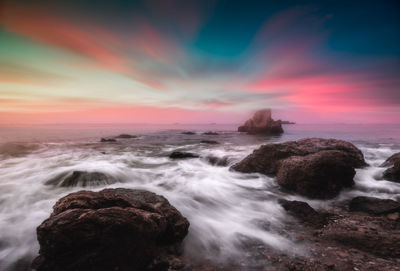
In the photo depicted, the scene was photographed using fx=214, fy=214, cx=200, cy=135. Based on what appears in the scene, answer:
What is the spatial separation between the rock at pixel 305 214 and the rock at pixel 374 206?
1.32 meters

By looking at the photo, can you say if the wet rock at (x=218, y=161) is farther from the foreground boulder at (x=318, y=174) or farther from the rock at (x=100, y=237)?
Answer: the rock at (x=100, y=237)

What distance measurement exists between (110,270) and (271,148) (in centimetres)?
880

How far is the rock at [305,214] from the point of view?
17.8 ft

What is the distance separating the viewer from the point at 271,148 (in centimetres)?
1050

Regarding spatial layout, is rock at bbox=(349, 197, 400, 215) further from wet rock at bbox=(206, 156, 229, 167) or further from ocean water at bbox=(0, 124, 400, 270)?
wet rock at bbox=(206, 156, 229, 167)

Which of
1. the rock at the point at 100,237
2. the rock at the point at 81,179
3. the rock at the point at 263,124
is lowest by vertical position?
the rock at the point at 81,179

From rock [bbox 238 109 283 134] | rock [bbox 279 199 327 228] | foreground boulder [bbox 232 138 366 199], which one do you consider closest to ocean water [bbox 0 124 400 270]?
rock [bbox 279 199 327 228]

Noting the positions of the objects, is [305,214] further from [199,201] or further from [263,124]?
[263,124]

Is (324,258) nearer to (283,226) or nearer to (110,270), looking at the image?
(283,226)

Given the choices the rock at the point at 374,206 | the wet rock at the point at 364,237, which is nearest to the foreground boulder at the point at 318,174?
the rock at the point at 374,206

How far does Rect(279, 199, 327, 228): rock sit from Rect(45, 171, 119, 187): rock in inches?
286

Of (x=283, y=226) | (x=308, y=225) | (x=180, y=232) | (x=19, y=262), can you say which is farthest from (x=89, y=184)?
(x=308, y=225)

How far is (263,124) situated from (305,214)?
46.4 meters

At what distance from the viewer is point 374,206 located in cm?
614
